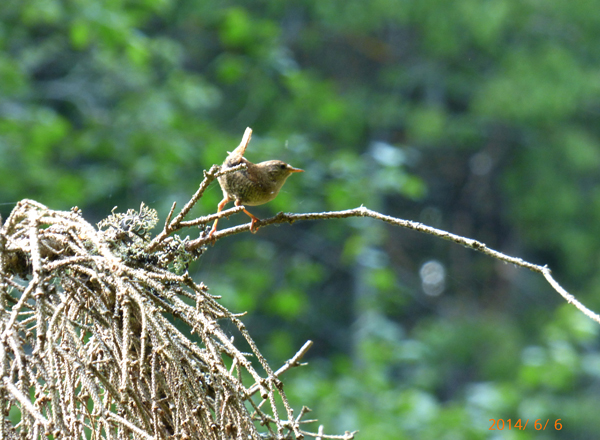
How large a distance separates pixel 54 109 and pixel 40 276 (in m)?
6.47

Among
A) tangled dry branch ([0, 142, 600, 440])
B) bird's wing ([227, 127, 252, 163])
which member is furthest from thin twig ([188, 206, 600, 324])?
bird's wing ([227, 127, 252, 163])

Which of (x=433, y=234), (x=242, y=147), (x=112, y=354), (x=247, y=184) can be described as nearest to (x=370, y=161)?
(x=247, y=184)

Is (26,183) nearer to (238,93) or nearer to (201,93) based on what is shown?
(201,93)

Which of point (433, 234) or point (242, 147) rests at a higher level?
point (242, 147)

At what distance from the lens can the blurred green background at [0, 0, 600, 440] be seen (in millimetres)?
5438

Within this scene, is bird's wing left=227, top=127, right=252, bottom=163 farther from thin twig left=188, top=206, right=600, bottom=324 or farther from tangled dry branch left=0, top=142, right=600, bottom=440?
tangled dry branch left=0, top=142, right=600, bottom=440

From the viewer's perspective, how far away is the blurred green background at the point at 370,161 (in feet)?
17.8

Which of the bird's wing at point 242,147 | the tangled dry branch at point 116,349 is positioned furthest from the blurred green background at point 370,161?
the tangled dry branch at point 116,349

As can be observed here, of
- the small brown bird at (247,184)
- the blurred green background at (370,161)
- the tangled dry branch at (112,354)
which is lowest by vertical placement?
the tangled dry branch at (112,354)

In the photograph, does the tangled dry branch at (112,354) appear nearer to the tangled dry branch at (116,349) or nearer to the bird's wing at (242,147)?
the tangled dry branch at (116,349)

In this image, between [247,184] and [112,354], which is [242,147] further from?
[112,354]

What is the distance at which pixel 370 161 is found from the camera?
7.23 m

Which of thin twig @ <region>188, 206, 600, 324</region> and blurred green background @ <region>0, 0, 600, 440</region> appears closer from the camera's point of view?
thin twig @ <region>188, 206, 600, 324</region>

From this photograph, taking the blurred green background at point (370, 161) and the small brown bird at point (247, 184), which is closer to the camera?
the small brown bird at point (247, 184)
